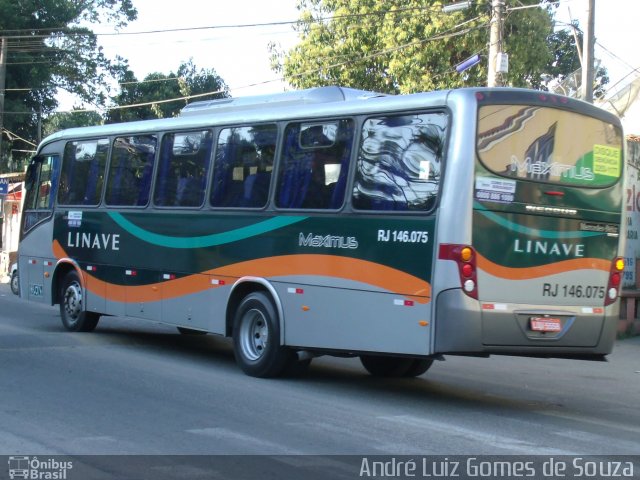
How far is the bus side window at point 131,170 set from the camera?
13.6 m

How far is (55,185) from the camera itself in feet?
52.1

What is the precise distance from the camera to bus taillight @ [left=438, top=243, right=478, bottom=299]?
9156 mm

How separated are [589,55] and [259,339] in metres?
10.1

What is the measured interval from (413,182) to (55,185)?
831cm

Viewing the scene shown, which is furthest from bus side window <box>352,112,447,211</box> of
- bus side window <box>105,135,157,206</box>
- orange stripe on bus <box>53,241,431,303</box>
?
bus side window <box>105,135,157,206</box>

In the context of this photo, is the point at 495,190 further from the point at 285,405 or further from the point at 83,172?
the point at 83,172

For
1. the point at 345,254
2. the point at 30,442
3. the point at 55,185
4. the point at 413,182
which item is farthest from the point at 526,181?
the point at 55,185

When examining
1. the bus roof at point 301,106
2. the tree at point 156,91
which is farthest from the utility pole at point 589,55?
the tree at point 156,91

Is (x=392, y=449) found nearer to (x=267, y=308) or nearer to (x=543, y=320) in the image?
(x=543, y=320)

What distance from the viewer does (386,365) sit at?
12.2 meters

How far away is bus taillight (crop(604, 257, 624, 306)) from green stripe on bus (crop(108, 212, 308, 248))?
11.5 feet

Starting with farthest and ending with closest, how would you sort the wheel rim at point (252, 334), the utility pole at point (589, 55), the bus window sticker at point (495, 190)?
the utility pole at point (589, 55)
the wheel rim at point (252, 334)
the bus window sticker at point (495, 190)

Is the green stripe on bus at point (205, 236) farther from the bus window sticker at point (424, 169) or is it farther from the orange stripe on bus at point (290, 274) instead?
the bus window sticker at point (424, 169)

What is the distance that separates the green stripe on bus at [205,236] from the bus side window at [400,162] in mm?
1078
